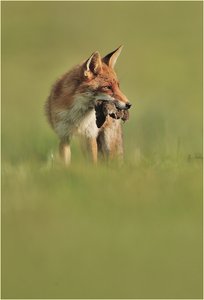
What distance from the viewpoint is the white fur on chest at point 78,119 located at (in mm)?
11375

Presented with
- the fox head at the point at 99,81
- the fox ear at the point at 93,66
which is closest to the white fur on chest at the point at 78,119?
the fox head at the point at 99,81

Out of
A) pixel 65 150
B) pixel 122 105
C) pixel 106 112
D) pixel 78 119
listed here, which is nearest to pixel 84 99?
pixel 78 119

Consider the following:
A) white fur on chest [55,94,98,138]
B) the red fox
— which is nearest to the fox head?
the red fox

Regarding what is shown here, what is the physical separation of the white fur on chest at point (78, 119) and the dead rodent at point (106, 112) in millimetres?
99

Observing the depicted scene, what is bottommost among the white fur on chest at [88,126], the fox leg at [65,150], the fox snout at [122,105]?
the fox leg at [65,150]

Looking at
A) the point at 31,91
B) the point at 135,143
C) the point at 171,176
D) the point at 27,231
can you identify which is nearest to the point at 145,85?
the point at 31,91

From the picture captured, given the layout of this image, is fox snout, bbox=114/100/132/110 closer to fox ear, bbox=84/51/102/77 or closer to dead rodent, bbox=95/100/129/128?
dead rodent, bbox=95/100/129/128

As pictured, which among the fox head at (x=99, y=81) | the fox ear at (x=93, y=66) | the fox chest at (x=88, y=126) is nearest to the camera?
the fox head at (x=99, y=81)

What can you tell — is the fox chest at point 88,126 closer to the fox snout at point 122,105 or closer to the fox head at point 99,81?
the fox head at point 99,81

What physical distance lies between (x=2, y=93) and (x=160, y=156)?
11388mm

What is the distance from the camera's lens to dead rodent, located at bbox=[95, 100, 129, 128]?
36.8 ft

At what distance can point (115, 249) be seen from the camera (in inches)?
260

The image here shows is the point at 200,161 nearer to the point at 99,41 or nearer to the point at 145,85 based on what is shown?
the point at 145,85

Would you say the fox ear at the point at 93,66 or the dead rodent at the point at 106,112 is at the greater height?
the fox ear at the point at 93,66
